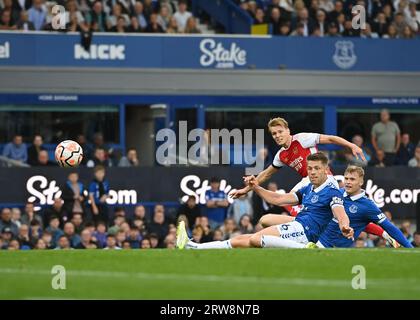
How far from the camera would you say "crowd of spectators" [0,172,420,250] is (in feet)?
74.7

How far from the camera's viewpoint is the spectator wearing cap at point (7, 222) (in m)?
23.2

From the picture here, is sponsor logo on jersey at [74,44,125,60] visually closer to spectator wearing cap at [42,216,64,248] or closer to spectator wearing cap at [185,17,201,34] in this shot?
spectator wearing cap at [185,17,201,34]

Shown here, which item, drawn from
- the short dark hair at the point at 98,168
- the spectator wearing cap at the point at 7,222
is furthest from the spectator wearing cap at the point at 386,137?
the spectator wearing cap at the point at 7,222

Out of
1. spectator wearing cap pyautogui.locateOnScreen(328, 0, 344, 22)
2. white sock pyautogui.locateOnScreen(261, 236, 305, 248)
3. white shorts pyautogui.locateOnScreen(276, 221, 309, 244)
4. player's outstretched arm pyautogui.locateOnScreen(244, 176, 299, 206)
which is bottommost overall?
white sock pyautogui.locateOnScreen(261, 236, 305, 248)

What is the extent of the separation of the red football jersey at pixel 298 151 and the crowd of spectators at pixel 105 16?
40.1 ft

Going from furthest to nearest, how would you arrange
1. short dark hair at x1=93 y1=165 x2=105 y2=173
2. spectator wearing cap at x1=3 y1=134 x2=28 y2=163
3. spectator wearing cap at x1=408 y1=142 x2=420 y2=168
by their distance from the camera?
spectator wearing cap at x1=408 y1=142 x2=420 y2=168 → spectator wearing cap at x1=3 y1=134 x2=28 y2=163 → short dark hair at x1=93 y1=165 x2=105 y2=173

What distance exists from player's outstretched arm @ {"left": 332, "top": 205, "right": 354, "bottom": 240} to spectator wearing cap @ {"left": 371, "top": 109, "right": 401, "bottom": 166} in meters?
13.5

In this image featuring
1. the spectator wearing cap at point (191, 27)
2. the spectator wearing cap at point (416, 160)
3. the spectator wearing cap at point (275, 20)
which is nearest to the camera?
the spectator wearing cap at point (416, 160)

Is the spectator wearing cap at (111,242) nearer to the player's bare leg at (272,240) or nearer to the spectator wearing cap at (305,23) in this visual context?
the player's bare leg at (272,240)

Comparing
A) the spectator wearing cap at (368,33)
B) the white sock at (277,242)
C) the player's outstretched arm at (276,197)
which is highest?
the spectator wearing cap at (368,33)

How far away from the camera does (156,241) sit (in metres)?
22.9

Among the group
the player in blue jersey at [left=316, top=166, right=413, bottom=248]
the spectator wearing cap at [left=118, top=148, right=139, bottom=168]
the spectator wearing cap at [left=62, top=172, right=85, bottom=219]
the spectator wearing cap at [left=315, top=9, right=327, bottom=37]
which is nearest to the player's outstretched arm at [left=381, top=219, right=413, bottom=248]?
the player in blue jersey at [left=316, top=166, right=413, bottom=248]
